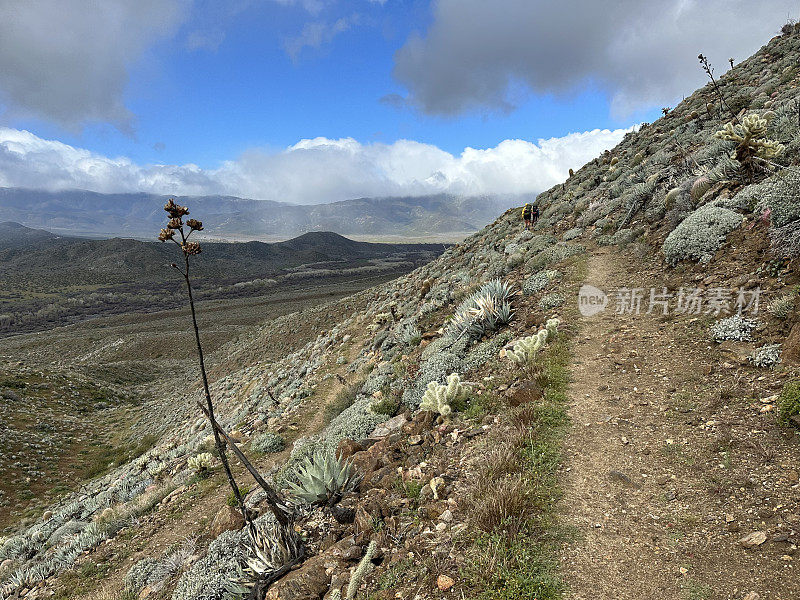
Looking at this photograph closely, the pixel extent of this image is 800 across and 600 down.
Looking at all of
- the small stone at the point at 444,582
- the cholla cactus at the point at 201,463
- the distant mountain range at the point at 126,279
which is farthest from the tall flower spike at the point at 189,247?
the distant mountain range at the point at 126,279

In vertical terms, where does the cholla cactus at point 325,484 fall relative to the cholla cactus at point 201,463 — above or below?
above

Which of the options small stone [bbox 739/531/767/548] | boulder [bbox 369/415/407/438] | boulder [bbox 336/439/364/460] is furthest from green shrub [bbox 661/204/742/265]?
boulder [bbox 336/439/364/460]

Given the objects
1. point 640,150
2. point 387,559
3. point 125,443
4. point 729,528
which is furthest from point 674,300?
point 125,443

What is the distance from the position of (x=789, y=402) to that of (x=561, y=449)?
2.37m

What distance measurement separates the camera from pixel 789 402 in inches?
158

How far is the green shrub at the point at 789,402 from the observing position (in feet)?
13.0

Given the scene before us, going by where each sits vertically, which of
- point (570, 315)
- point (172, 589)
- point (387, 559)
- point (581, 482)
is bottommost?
point (172, 589)

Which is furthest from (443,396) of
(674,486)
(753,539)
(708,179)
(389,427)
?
(708,179)

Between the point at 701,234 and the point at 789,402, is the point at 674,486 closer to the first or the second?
the point at 789,402

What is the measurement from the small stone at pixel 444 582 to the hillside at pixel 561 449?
11mm

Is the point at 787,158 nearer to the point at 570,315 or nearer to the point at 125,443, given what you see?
the point at 570,315

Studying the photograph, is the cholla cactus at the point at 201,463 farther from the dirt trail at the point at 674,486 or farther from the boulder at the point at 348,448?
the dirt trail at the point at 674,486

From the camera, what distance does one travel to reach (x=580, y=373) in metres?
6.17

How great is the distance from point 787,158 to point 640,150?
11182 mm
